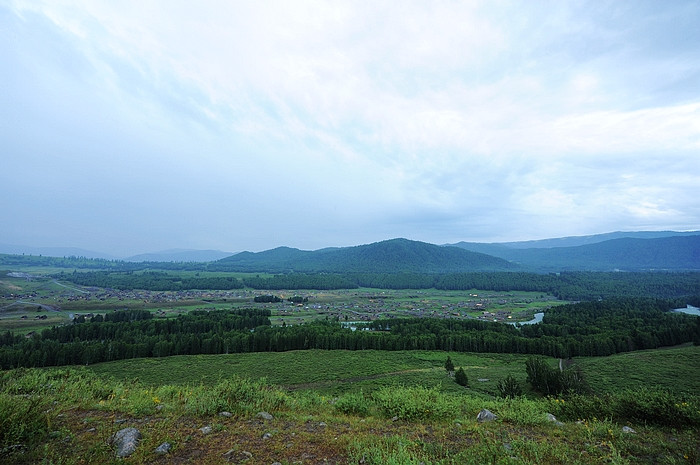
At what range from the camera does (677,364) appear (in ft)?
142

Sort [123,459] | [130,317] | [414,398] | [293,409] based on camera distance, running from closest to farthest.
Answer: [123,459] < [293,409] < [414,398] < [130,317]

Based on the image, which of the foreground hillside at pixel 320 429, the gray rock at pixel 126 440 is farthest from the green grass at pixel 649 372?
the gray rock at pixel 126 440

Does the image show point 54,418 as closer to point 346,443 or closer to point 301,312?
point 346,443

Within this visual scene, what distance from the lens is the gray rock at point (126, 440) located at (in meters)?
6.44

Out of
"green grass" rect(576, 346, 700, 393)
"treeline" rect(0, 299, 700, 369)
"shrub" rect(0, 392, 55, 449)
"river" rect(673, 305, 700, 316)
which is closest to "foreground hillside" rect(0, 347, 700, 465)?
"shrub" rect(0, 392, 55, 449)

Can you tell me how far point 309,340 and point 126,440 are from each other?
209 feet

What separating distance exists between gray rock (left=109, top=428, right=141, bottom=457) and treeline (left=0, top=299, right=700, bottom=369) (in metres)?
62.1

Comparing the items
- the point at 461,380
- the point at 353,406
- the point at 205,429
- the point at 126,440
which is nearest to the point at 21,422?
the point at 126,440

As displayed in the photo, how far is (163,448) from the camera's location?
22.1ft

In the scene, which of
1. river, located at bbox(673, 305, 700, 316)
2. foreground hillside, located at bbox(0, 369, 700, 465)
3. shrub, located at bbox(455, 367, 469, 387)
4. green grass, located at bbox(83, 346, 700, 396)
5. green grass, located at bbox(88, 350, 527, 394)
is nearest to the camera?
foreground hillside, located at bbox(0, 369, 700, 465)

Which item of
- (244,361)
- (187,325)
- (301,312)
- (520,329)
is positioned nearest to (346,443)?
(244,361)

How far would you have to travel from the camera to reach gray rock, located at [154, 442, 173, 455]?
6583 millimetres

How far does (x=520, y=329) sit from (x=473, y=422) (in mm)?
87838

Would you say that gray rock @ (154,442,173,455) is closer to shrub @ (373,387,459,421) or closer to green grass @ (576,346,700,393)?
shrub @ (373,387,459,421)
